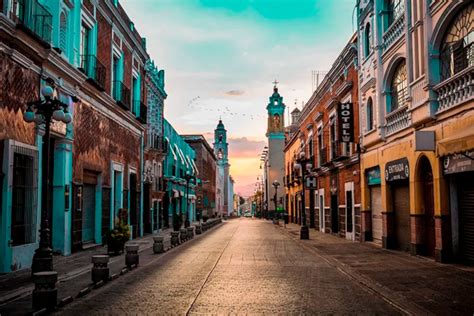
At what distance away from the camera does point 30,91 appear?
14.7 metres

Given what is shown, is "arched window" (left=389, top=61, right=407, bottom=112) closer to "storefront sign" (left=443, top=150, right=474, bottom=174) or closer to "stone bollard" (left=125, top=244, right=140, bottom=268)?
"storefront sign" (left=443, top=150, right=474, bottom=174)

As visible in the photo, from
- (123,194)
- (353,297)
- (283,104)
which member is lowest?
(353,297)

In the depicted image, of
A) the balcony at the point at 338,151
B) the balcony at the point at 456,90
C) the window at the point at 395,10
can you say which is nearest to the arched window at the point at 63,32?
the window at the point at 395,10

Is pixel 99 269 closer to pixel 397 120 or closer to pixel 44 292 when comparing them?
pixel 44 292

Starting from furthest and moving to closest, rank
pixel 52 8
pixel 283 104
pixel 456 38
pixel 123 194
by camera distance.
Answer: pixel 283 104
pixel 123 194
pixel 52 8
pixel 456 38

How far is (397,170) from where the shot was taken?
1819 cm

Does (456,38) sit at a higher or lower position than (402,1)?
lower

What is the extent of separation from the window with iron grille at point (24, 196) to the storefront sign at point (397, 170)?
11853 millimetres

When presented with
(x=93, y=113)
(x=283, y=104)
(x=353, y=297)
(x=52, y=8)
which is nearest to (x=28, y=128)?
(x=52, y=8)

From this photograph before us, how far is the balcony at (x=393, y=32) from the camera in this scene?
17664 mm

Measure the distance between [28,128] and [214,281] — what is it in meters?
7.14

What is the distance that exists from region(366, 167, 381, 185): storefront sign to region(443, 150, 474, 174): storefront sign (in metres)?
6.94

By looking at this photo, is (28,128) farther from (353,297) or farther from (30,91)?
(353,297)

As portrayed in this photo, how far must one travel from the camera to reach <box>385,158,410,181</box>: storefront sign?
1739cm
